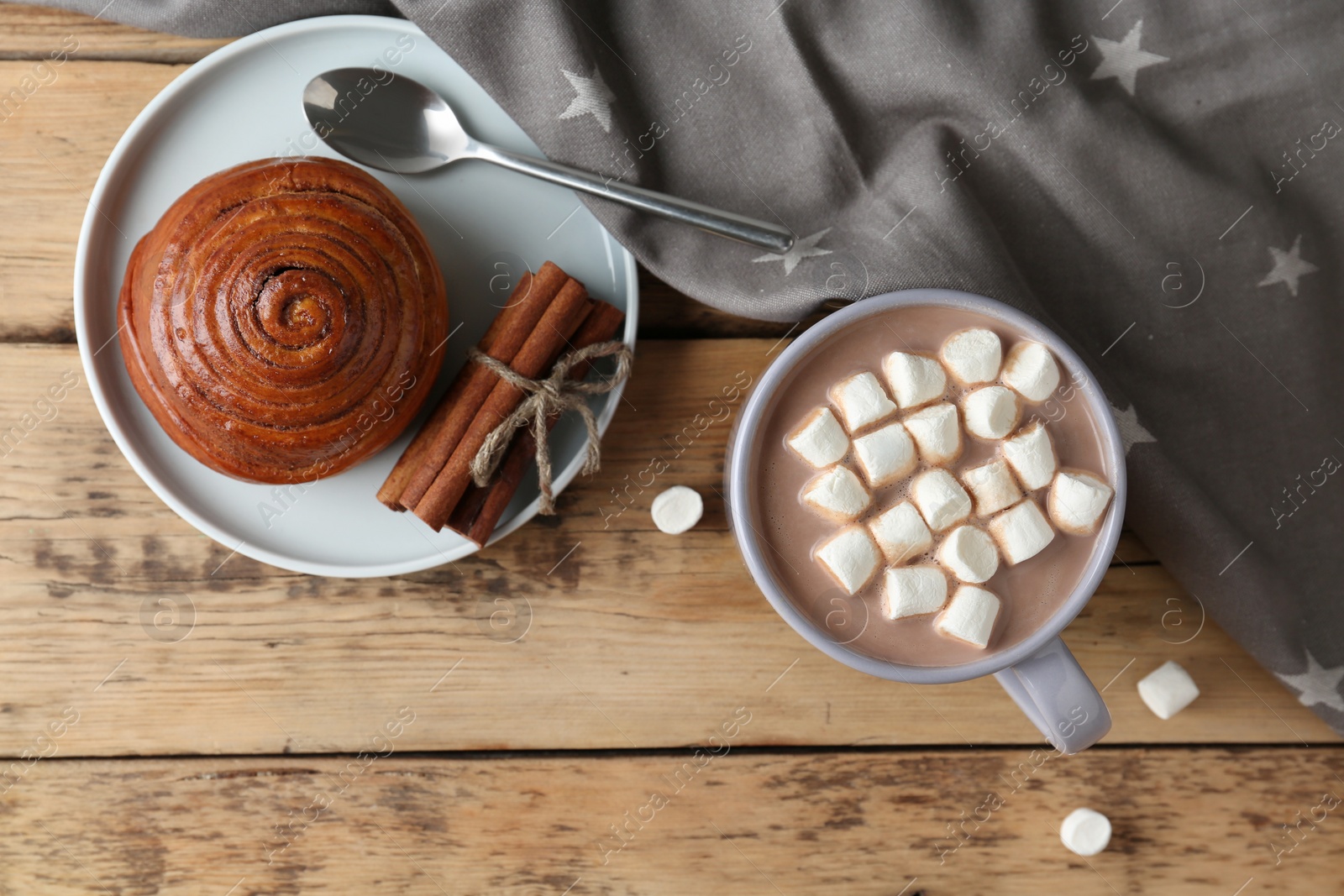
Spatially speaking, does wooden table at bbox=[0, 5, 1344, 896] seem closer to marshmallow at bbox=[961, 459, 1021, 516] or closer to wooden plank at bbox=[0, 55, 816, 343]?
wooden plank at bbox=[0, 55, 816, 343]

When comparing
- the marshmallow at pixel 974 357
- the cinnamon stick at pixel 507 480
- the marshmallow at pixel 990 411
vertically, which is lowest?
the cinnamon stick at pixel 507 480

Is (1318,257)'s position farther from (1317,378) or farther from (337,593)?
(337,593)

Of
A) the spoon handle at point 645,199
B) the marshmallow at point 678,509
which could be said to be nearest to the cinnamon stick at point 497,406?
the spoon handle at point 645,199

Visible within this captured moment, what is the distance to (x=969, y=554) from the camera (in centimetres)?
89

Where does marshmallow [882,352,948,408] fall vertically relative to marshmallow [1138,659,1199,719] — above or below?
above

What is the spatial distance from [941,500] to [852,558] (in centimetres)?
11

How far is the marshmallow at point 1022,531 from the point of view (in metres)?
0.89

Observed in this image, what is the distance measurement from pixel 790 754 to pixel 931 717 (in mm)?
207

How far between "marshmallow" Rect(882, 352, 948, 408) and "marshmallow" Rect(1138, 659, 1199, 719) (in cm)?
63

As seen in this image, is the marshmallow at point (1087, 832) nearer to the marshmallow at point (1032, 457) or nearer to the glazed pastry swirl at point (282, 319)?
the marshmallow at point (1032, 457)

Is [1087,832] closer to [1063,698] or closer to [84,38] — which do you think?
[1063,698]

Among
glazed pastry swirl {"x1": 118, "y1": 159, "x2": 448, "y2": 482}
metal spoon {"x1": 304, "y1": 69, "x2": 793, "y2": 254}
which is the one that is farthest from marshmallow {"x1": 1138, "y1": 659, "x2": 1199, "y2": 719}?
glazed pastry swirl {"x1": 118, "y1": 159, "x2": 448, "y2": 482}

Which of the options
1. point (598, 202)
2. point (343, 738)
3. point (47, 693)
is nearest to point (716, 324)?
point (598, 202)

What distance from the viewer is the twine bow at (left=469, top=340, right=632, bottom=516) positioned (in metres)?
1.02
